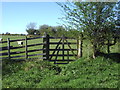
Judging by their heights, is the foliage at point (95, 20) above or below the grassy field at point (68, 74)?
above

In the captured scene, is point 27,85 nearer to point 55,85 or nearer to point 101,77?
point 55,85

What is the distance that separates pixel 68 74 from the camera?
810cm

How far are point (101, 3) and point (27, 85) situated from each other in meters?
6.12

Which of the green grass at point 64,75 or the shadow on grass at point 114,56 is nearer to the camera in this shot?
the green grass at point 64,75

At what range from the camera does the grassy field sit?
22.7 ft

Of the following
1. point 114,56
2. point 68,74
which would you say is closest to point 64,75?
point 68,74

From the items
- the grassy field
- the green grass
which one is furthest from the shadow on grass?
the green grass

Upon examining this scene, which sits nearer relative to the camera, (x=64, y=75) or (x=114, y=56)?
(x=64, y=75)

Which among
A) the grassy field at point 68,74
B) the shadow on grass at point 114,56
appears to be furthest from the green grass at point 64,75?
the shadow on grass at point 114,56

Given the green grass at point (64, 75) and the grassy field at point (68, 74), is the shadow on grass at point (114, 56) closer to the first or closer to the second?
the grassy field at point (68, 74)

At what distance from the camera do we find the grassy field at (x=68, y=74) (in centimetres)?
692

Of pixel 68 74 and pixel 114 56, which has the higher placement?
pixel 114 56

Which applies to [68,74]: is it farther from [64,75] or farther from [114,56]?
[114,56]

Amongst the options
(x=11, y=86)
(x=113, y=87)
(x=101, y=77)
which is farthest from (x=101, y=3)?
(x=11, y=86)
